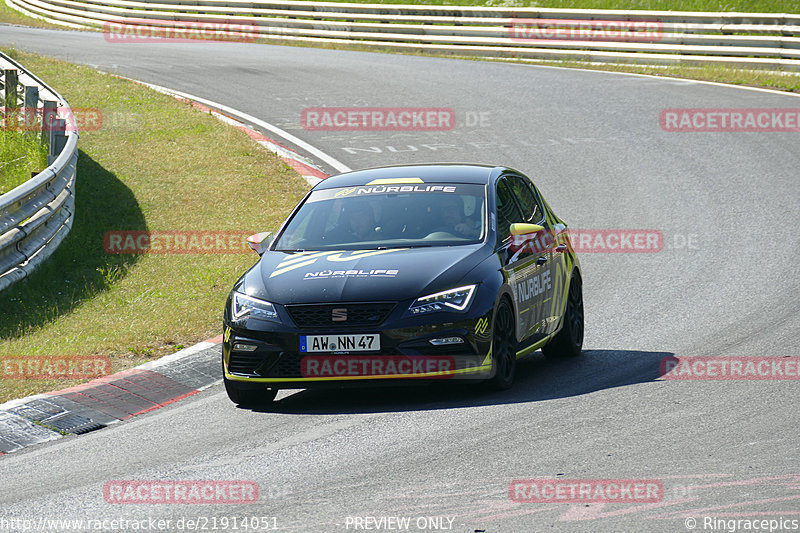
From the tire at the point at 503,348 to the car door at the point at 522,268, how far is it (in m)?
0.20

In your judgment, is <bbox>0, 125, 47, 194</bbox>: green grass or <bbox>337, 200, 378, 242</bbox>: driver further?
<bbox>0, 125, 47, 194</bbox>: green grass

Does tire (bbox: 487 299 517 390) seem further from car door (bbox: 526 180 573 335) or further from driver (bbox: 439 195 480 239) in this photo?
car door (bbox: 526 180 573 335)

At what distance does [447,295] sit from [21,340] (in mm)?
4258

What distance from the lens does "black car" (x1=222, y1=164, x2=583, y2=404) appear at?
309 inches

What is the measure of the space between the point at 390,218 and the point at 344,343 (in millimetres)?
1529

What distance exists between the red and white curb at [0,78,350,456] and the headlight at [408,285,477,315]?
6.66ft

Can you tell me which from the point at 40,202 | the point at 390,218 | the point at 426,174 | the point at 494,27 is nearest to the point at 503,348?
the point at 390,218

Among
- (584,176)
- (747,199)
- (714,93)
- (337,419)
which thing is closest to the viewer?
(337,419)

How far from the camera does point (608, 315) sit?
1124 cm

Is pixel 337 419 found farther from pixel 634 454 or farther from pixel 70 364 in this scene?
pixel 70 364

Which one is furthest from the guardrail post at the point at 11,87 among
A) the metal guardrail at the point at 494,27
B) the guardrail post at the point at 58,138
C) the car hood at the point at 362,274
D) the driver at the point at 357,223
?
the metal guardrail at the point at 494,27

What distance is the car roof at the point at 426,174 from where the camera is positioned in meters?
9.51

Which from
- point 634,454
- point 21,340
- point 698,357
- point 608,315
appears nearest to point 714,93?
point 608,315

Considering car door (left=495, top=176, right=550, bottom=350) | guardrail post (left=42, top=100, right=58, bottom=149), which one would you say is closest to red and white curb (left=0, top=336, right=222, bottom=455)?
car door (left=495, top=176, right=550, bottom=350)
